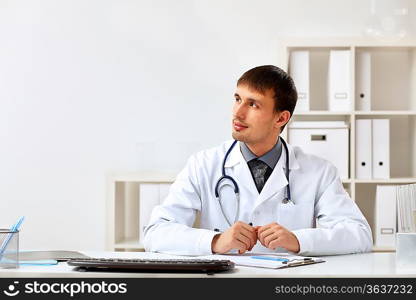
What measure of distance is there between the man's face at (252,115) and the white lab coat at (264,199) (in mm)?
109

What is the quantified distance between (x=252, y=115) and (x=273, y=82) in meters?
0.14

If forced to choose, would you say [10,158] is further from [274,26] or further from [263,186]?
[263,186]

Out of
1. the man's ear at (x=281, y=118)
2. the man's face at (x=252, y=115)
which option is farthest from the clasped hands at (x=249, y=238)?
the man's ear at (x=281, y=118)

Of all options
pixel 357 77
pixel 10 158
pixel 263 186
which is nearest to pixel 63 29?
pixel 10 158

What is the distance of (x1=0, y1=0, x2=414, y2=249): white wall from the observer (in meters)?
4.25

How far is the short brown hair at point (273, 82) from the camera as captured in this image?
2.69 m

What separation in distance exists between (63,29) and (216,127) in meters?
1.01

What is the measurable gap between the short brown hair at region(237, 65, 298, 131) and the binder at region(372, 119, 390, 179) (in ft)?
4.25

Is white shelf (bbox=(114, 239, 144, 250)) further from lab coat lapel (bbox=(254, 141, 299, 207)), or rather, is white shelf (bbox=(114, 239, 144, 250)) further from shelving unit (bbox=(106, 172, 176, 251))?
lab coat lapel (bbox=(254, 141, 299, 207))

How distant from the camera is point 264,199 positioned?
2654 millimetres

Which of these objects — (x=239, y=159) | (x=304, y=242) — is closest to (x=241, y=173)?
(x=239, y=159)

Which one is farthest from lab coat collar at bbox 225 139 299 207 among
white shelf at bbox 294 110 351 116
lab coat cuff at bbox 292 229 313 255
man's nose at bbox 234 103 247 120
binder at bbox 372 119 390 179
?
binder at bbox 372 119 390 179

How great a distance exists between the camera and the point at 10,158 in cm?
438

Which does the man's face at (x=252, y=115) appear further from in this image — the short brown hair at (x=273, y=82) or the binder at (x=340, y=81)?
the binder at (x=340, y=81)
